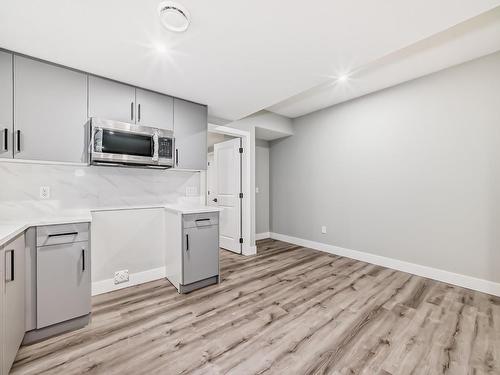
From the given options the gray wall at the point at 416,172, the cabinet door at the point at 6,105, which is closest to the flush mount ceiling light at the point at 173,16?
the cabinet door at the point at 6,105

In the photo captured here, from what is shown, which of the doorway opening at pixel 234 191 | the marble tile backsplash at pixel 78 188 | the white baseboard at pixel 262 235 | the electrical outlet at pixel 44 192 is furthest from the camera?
the white baseboard at pixel 262 235

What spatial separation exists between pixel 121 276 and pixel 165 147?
1.61 meters

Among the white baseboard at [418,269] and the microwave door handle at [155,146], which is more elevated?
the microwave door handle at [155,146]

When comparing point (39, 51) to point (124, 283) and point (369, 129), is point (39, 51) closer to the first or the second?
point (124, 283)

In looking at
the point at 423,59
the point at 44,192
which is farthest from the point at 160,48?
the point at 423,59

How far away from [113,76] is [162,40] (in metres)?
0.91

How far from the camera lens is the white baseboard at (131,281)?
8.21 ft

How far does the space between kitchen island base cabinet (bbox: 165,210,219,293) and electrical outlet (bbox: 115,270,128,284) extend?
49cm

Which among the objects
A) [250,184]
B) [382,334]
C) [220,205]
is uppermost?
[250,184]

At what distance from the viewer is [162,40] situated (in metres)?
1.82

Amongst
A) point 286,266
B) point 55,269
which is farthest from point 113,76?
point 286,266

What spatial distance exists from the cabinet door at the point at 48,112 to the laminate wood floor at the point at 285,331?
1601 mm

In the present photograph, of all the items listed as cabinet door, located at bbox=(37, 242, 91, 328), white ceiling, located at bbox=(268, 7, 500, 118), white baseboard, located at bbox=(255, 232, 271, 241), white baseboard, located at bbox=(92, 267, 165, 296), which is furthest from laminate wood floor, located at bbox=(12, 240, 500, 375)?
white ceiling, located at bbox=(268, 7, 500, 118)

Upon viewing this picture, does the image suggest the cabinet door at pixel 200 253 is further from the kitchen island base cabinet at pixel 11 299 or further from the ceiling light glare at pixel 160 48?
the ceiling light glare at pixel 160 48
